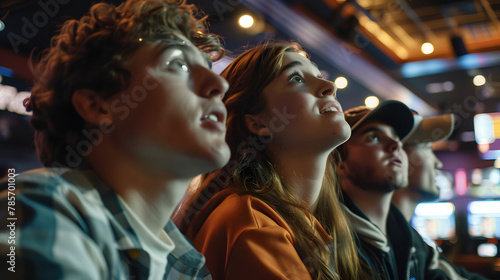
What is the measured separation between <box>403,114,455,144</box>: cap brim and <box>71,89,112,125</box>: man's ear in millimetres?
1260

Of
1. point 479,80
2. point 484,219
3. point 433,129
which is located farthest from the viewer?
point 484,219

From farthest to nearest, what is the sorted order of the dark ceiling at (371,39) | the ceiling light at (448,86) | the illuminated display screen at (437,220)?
1. the illuminated display screen at (437,220)
2. the ceiling light at (448,86)
3. the dark ceiling at (371,39)

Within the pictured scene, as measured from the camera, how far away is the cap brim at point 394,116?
4.53 feet

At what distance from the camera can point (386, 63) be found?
4910 millimetres

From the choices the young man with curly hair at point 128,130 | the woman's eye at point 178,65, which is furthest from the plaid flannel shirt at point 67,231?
the woman's eye at point 178,65

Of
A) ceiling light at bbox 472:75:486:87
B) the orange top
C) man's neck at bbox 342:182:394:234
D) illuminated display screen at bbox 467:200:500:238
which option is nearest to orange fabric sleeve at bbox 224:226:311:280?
the orange top

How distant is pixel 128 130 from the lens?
68cm

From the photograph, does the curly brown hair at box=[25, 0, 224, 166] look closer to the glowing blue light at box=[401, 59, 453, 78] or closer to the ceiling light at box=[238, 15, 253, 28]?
the ceiling light at box=[238, 15, 253, 28]

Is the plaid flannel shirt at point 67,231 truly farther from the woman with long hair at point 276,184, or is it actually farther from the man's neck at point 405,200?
the man's neck at point 405,200

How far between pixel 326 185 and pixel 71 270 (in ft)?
2.93

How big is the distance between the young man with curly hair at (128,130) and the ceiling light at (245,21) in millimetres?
2152

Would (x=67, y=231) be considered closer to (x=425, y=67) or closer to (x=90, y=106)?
(x=90, y=106)

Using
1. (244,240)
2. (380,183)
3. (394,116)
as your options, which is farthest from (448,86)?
(244,240)

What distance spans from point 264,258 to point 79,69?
0.49 meters
